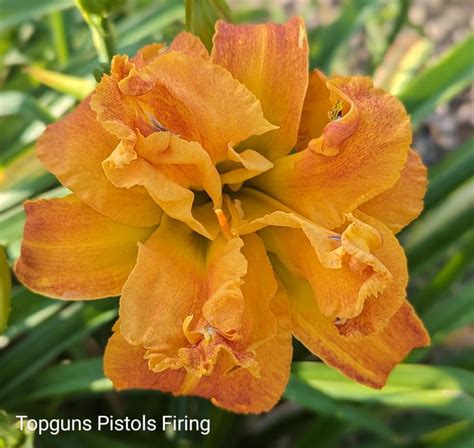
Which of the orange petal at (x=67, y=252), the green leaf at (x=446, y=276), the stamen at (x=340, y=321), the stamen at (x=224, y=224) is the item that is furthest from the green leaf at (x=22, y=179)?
A: the green leaf at (x=446, y=276)

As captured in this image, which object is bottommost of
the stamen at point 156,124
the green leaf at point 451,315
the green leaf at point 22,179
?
the green leaf at point 451,315

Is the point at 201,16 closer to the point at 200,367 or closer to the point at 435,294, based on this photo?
the point at 200,367

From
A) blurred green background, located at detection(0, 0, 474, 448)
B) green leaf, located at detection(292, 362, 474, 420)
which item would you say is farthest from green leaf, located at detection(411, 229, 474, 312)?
green leaf, located at detection(292, 362, 474, 420)

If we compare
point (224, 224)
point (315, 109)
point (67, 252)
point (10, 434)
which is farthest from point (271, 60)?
point (10, 434)

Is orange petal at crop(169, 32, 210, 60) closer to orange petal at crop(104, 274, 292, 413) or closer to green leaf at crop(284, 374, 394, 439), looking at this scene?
orange petal at crop(104, 274, 292, 413)

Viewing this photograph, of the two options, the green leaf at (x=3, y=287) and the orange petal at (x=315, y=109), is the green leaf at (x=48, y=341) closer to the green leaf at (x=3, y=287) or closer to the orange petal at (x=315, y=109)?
the green leaf at (x=3, y=287)
